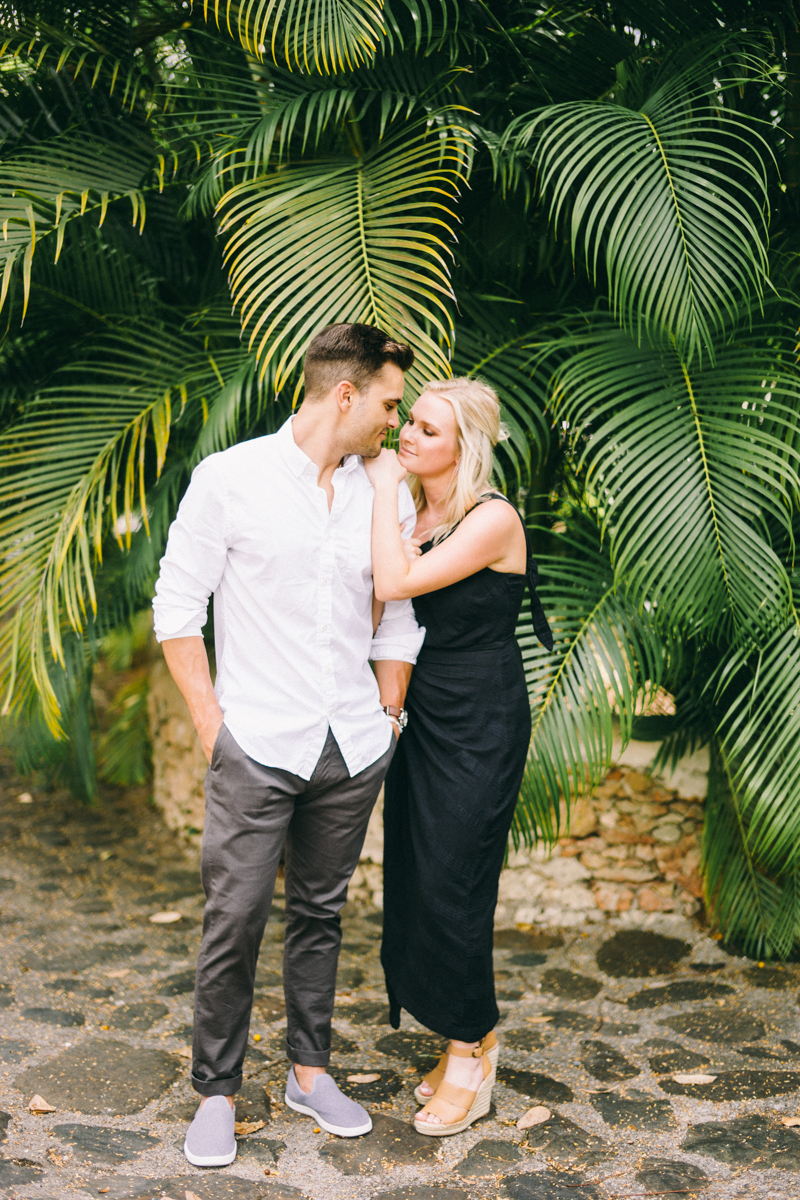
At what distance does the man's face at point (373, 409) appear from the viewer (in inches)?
84.0

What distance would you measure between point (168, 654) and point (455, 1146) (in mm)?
1326

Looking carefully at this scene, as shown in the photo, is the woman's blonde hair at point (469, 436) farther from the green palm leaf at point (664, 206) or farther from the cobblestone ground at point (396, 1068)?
the cobblestone ground at point (396, 1068)

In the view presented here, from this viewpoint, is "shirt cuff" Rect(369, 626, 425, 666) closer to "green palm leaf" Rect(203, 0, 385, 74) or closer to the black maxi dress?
the black maxi dress

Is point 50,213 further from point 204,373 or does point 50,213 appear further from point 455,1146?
point 455,1146

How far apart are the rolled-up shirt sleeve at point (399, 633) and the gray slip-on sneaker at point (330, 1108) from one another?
1029mm

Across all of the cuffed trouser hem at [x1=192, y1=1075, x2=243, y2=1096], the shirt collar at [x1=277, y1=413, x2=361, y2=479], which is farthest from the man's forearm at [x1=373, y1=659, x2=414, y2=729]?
the cuffed trouser hem at [x1=192, y1=1075, x2=243, y2=1096]

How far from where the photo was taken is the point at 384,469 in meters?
2.26

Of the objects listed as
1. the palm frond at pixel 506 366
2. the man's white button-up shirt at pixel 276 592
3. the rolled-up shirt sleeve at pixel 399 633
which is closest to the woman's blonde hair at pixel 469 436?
the rolled-up shirt sleeve at pixel 399 633

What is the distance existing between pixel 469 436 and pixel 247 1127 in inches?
67.0

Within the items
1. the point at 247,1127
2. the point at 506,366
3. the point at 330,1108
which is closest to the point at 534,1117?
the point at 330,1108

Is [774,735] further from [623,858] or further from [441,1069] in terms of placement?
[441,1069]

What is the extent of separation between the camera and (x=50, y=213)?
2.88m

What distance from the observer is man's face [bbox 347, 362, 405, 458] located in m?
2.13

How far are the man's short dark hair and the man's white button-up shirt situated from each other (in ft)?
0.49
